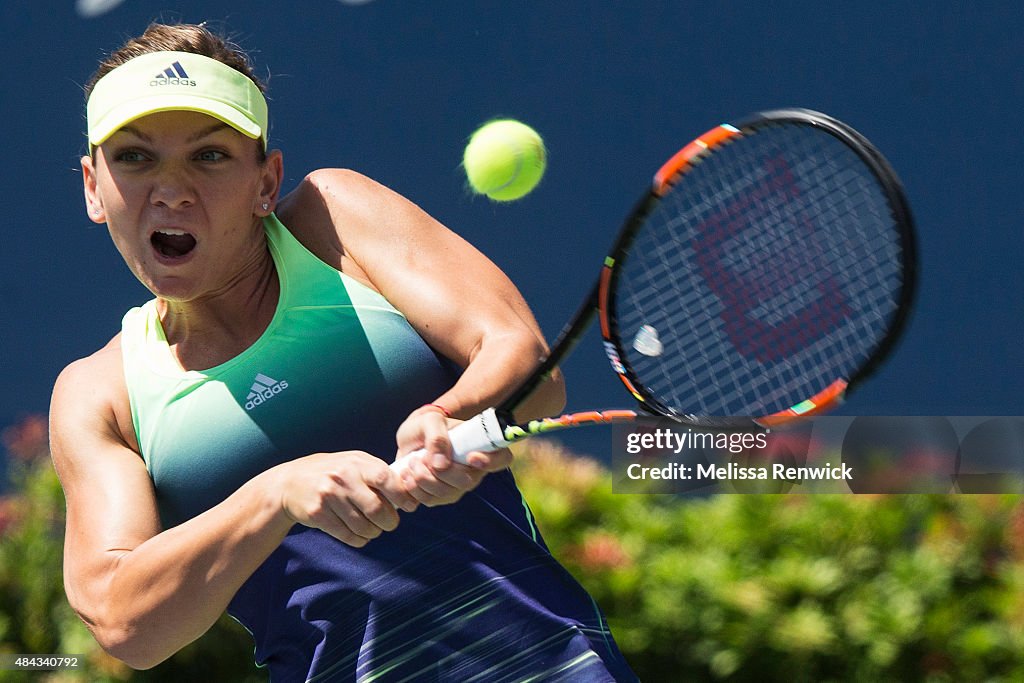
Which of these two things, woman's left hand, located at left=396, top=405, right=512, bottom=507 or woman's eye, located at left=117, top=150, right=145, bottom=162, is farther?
woman's eye, located at left=117, top=150, right=145, bottom=162

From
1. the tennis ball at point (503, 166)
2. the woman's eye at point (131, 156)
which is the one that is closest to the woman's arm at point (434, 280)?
the woman's eye at point (131, 156)

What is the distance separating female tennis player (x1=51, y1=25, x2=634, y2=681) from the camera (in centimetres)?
181

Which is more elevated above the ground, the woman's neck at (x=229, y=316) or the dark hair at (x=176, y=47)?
the dark hair at (x=176, y=47)

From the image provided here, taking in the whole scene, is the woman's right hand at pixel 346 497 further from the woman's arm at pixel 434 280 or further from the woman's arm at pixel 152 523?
the woman's arm at pixel 434 280

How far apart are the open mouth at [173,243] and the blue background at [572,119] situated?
2.06 metres

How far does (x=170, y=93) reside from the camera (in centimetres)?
178

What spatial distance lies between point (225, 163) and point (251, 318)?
0.22 m

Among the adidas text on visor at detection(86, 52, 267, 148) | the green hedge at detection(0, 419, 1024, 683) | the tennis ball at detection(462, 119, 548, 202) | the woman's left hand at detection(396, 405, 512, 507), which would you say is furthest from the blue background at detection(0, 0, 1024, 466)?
the woman's left hand at detection(396, 405, 512, 507)

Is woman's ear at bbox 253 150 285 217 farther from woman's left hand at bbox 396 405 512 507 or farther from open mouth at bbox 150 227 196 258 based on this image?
woman's left hand at bbox 396 405 512 507

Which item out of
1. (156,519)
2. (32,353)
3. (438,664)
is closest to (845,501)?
(438,664)

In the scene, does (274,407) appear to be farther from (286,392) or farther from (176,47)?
(176,47)

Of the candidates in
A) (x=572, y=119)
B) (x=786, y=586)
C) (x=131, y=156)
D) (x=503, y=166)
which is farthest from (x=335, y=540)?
(x=572, y=119)

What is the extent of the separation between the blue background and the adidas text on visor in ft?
6.80

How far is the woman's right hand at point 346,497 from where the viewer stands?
1.67 m
